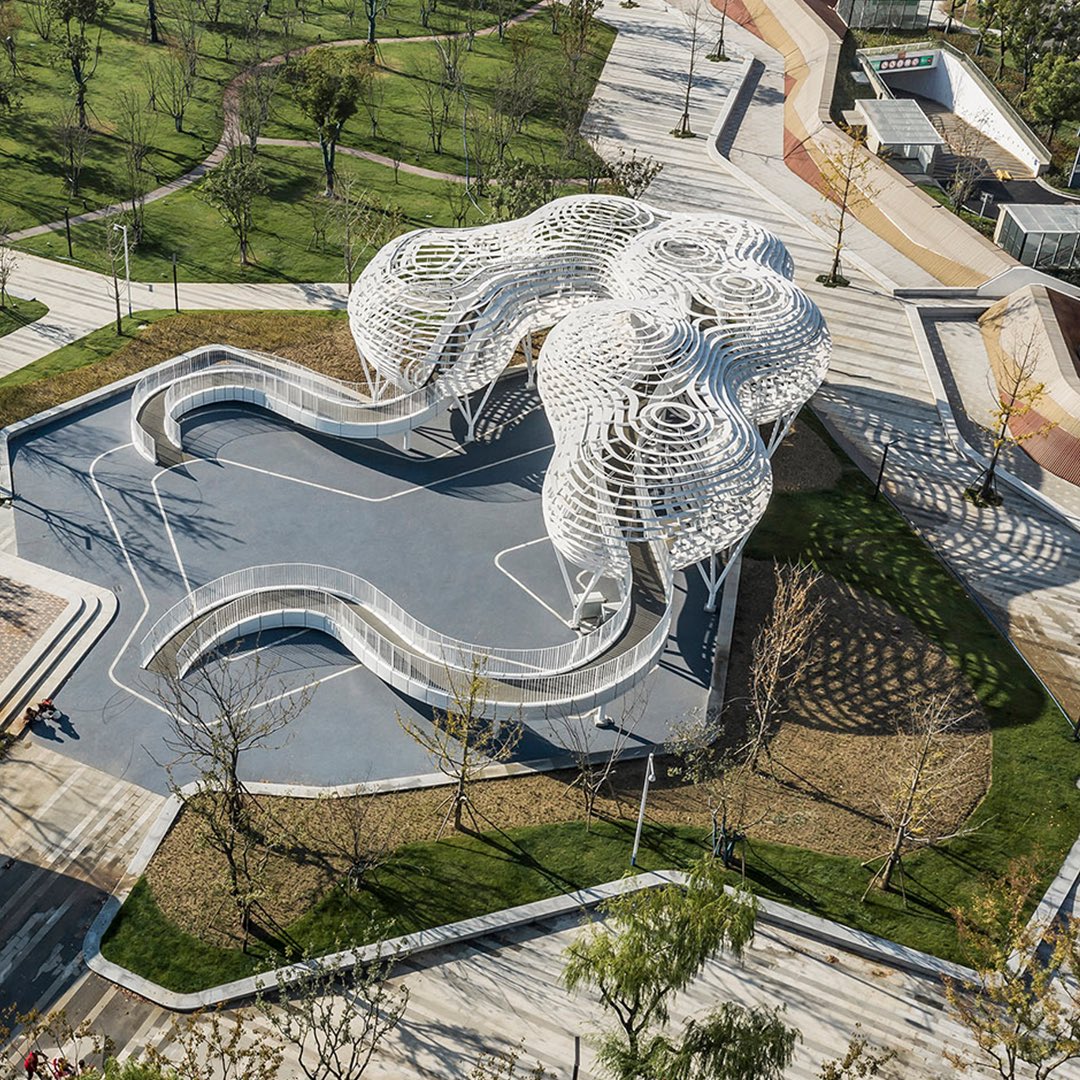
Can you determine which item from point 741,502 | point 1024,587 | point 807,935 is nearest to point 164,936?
point 807,935

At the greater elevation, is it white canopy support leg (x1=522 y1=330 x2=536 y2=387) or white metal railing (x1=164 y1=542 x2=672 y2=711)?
white canopy support leg (x1=522 y1=330 x2=536 y2=387)

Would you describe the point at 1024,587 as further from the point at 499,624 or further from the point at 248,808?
the point at 248,808

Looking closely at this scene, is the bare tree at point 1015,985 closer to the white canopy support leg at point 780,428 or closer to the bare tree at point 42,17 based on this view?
the white canopy support leg at point 780,428

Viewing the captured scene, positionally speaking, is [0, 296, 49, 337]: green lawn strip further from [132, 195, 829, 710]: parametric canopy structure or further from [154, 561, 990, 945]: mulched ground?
[154, 561, 990, 945]: mulched ground

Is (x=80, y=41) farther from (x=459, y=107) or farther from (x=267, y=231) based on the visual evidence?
(x=459, y=107)

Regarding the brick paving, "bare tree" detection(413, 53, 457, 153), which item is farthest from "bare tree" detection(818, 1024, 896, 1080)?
"bare tree" detection(413, 53, 457, 153)

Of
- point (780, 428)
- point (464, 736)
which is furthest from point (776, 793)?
point (780, 428)
